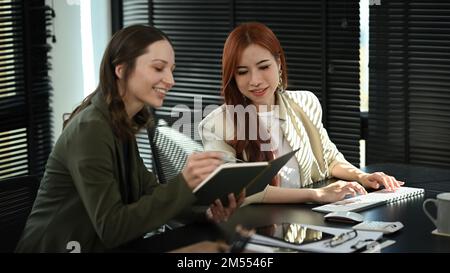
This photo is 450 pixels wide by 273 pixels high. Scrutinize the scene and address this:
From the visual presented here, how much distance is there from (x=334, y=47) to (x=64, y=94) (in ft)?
5.42

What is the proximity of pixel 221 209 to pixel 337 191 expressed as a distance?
473 millimetres

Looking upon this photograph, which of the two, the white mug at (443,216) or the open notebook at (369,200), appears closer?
the white mug at (443,216)

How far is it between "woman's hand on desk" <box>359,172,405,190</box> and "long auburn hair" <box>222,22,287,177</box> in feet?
1.21

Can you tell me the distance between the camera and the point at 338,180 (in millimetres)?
3203

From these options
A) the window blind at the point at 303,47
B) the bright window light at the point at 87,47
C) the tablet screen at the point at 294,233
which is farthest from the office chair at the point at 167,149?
the bright window light at the point at 87,47

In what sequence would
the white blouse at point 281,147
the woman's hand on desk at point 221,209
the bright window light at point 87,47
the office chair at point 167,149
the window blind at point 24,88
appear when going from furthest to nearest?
the bright window light at point 87,47, the window blind at point 24,88, the office chair at point 167,149, the white blouse at point 281,147, the woman's hand on desk at point 221,209

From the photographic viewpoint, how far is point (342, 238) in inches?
88.8

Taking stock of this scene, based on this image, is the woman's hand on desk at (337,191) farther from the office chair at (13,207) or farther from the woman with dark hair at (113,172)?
the office chair at (13,207)

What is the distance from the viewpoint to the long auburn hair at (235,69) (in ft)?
9.95

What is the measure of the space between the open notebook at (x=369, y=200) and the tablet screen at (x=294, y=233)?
0.29 m

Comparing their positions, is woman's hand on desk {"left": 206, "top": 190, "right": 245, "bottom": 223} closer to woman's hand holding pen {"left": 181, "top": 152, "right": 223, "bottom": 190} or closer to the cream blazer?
woman's hand holding pen {"left": 181, "top": 152, "right": 223, "bottom": 190}

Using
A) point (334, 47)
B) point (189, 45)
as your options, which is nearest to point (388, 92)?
point (334, 47)

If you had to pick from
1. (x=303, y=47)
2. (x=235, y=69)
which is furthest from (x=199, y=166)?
(x=303, y=47)

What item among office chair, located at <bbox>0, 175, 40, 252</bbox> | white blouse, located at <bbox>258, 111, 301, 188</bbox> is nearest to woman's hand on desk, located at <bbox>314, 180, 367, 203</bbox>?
white blouse, located at <bbox>258, 111, 301, 188</bbox>
